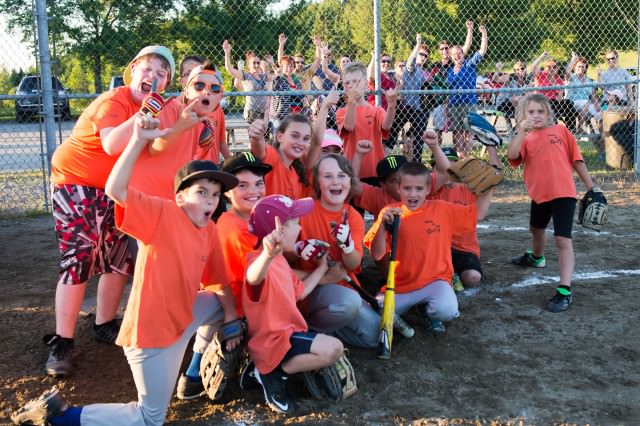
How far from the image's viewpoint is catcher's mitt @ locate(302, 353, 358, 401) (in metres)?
3.18

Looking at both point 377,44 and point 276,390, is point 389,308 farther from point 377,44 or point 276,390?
point 377,44

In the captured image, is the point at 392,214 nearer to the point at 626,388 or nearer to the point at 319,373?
the point at 319,373

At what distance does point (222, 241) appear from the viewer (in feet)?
11.4

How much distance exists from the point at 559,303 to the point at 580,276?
0.80 meters

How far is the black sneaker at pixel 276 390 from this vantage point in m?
3.09

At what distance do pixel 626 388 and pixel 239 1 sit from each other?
11.8 metres

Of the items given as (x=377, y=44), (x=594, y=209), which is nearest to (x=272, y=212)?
(x=594, y=209)

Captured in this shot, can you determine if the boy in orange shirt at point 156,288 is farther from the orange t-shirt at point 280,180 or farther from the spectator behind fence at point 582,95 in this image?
the spectator behind fence at point 582,95

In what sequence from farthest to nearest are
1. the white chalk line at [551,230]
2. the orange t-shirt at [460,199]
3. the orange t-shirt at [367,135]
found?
the white chalk line at [551,230]
the orange t-shirt at [367,135]
the orange t-shirt at [460,199]

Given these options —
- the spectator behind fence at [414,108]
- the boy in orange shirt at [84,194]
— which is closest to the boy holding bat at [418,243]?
the boy in orange shirt at [84,194]

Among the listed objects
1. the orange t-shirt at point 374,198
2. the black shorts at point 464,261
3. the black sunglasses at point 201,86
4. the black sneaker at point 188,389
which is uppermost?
the black sunglasses at point 201,86

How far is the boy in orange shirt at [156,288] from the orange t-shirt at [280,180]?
1.24 metres

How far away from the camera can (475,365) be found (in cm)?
357

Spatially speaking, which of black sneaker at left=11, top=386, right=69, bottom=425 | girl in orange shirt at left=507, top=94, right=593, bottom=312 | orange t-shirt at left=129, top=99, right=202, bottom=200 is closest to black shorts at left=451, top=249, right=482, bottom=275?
girl in orange shirt at left=507, top=94, right=593, bottom=312
